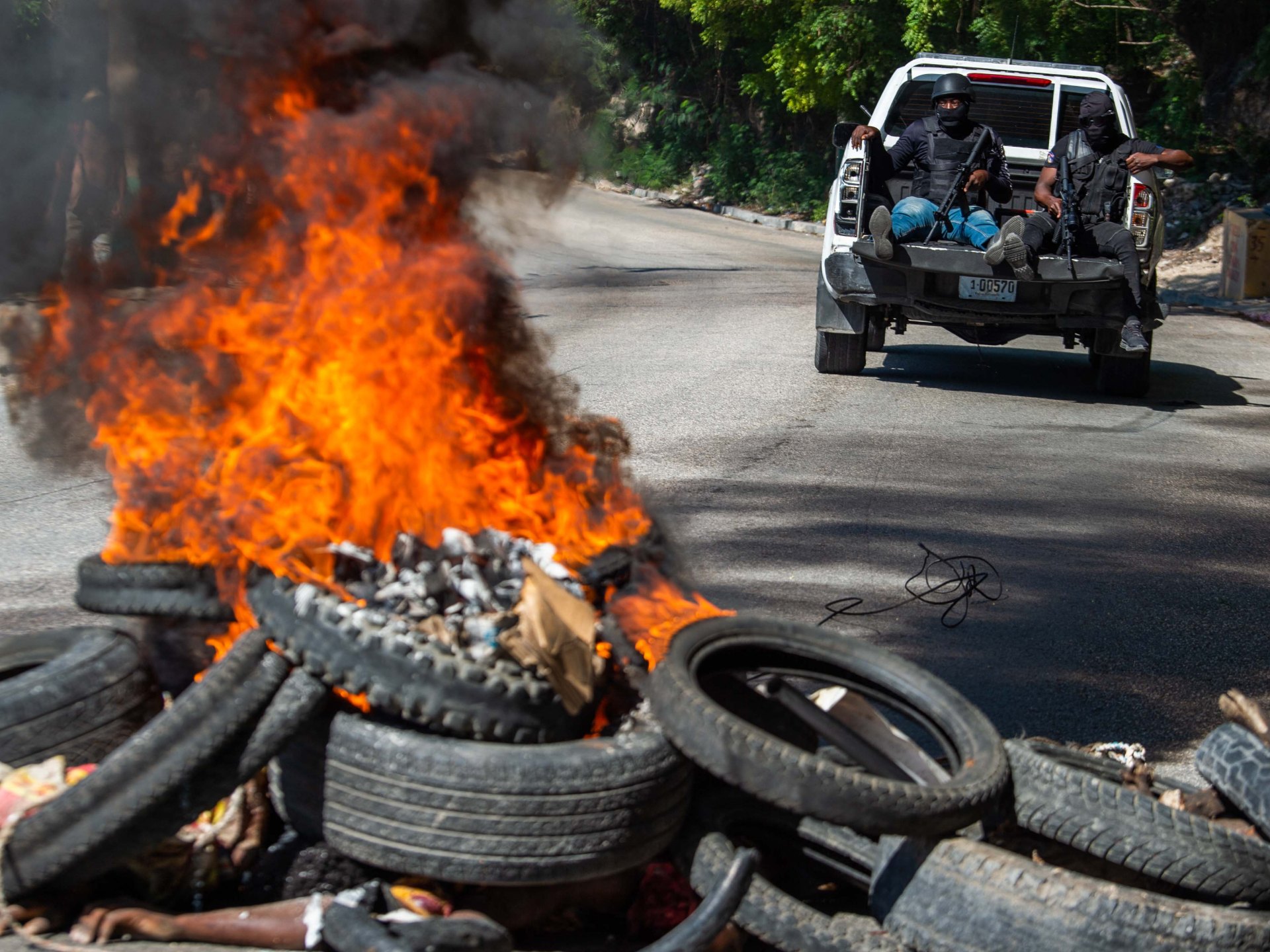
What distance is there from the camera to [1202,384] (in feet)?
39.7

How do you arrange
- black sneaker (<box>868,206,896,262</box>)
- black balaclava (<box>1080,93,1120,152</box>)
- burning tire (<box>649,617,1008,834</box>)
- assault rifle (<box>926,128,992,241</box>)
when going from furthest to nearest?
1. black balaclava (<box>1080,93,1120,152</box>)
2. assault rifle (<box>926,128,992,241</box>)
3. black sneaker (<box>868,206,896,262</box>)
4. burning tire (<box>649,617,1008,834</box>)

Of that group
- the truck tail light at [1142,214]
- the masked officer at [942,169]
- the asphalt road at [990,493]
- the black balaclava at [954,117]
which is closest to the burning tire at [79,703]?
the asphalt road at [990,493]

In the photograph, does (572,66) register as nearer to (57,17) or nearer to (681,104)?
(57,17)

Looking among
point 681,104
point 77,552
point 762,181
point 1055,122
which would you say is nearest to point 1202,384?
point 1055,122

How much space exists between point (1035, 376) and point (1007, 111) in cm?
270

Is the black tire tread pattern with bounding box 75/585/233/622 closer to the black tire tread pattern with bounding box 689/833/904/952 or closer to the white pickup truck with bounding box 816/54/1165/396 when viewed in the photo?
the black tire tread pattern with bounding box 689/833/904/952

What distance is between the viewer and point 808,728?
3641mm

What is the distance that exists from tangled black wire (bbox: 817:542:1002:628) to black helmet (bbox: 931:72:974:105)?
18.3ft

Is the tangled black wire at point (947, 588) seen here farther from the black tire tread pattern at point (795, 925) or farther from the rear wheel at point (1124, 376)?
the rear wheel at point (1124, 376)

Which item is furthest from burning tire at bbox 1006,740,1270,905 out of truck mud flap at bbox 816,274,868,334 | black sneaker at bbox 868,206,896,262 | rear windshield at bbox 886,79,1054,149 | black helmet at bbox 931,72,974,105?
rear windshield at bbox 886,79,1054,149

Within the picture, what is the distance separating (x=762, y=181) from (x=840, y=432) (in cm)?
2243

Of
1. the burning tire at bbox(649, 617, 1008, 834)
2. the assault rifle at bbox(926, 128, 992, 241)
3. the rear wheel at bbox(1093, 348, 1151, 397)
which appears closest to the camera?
the burning tire at bbox(649, 617, 1008, 834)

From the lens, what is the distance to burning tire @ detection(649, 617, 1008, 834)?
3.01 m

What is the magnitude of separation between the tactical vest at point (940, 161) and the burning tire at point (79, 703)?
8435 mm
